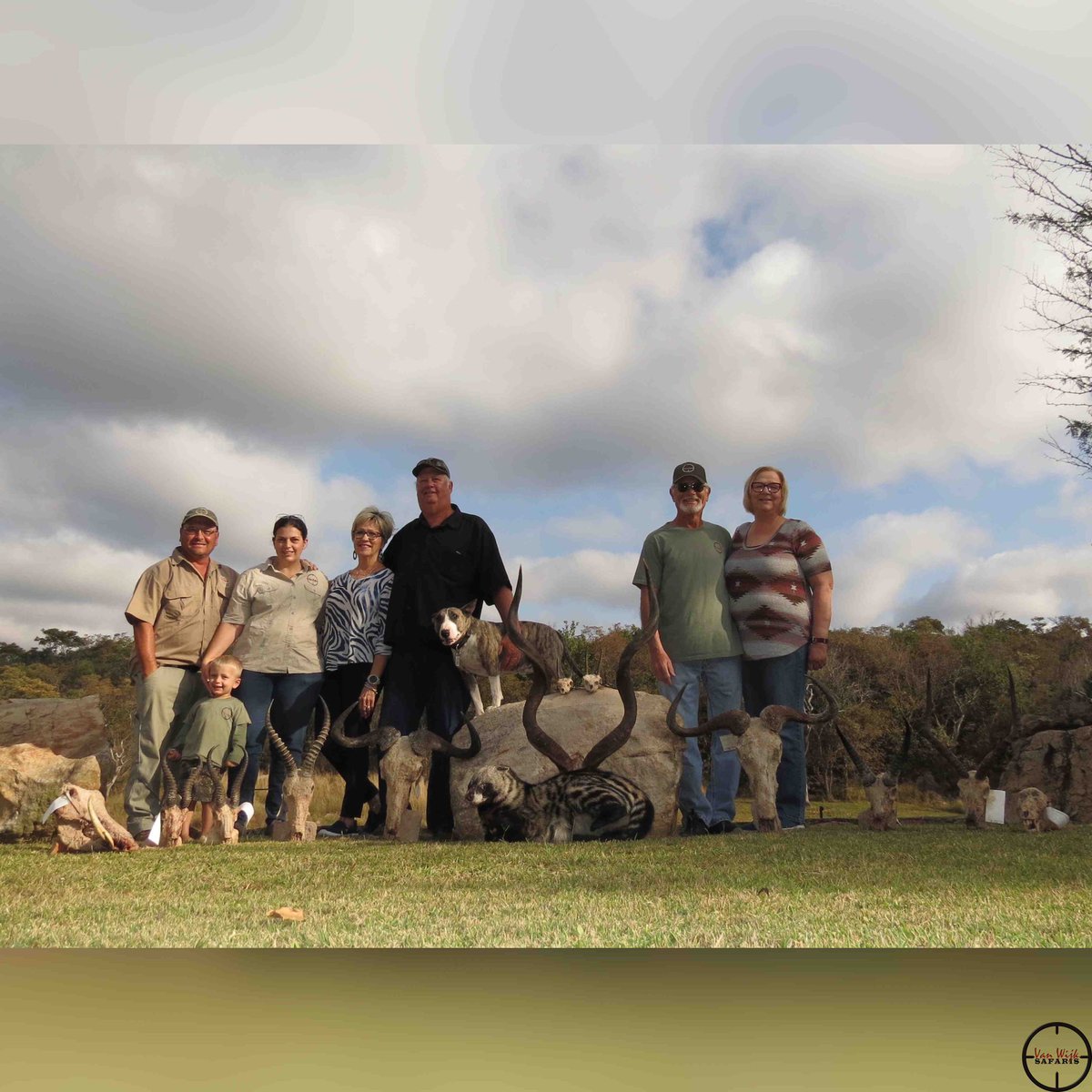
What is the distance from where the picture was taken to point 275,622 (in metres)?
6.64

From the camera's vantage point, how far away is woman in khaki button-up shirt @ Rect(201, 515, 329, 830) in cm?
659

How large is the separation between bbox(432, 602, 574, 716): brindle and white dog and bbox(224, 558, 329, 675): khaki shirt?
3.20ft

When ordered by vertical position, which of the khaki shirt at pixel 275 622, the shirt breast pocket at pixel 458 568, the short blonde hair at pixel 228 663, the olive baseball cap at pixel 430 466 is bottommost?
the short blonde hair at pixel 228 663

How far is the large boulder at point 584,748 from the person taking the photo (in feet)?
20.7

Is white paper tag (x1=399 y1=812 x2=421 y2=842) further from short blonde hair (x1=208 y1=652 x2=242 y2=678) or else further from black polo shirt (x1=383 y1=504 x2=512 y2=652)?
short blonde hair (x1=208 y1=652 x2=242 y2=678)

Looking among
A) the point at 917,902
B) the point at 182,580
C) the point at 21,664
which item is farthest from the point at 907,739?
the point at 21,664

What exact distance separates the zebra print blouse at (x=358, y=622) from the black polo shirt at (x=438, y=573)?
120mm

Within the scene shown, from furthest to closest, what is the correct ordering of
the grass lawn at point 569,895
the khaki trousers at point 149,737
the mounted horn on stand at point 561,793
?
the khaki trousers at point 149,737, the mounted horn on stand at point 561,793, the grass lawn at point 569,895

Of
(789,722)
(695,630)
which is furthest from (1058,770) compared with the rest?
(695,630)

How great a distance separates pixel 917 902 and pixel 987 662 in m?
10.3

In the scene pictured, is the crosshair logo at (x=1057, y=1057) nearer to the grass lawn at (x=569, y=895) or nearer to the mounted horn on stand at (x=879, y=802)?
the grass lawn at (x=569, y=895)

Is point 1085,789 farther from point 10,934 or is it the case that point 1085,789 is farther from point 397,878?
point 10,934

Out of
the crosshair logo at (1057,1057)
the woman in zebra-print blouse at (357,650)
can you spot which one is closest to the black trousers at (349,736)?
the woman in zebra-print blouse at (357,650)

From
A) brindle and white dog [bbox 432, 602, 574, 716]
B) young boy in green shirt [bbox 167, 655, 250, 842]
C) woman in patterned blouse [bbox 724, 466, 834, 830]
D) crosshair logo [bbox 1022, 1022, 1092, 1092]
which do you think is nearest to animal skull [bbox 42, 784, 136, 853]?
young boy in green shirt [bbox 167, 655, 250, 842]
